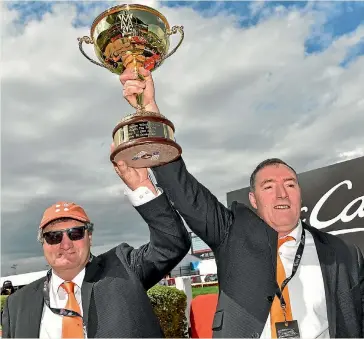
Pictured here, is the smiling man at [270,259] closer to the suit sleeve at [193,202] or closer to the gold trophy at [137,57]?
the suit sleeve at [193,202]

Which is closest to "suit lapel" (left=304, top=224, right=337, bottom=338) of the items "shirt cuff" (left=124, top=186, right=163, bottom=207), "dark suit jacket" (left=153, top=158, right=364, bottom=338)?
"dark suit jacket" (left=153, top=158, right=364, bottom=338)

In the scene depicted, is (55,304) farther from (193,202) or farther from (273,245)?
(273,245)

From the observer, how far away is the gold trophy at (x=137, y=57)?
243 cm

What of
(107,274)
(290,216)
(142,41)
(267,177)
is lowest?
(107,274)

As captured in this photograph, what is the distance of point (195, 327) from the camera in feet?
13.9

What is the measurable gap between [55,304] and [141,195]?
0.82 m

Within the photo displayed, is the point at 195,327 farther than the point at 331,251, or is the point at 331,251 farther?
the point at 195,327

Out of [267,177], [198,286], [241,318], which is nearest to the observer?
[241,318]

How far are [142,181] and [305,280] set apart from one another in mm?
1113

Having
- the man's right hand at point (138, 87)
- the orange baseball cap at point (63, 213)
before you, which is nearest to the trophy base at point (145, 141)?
the man's right hand at point (138, 87)

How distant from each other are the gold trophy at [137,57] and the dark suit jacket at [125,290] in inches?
A: 11.6

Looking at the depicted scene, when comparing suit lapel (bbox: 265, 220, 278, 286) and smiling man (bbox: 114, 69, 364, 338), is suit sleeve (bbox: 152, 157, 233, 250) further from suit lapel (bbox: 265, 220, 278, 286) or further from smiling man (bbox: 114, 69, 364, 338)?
suit lapel (bbox: 265, 220, 278, 286)

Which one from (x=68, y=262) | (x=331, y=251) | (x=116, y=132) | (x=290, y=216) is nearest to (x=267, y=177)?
(x=290, y=216)

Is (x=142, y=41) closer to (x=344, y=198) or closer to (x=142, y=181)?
(x=142, y=181)
